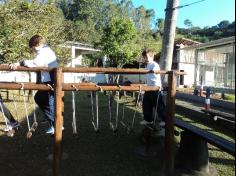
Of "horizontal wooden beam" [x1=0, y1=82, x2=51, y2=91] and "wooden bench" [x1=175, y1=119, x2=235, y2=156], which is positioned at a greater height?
"horizontal wooden beam" [x1=0, y1=82, x2=51, y2=91]

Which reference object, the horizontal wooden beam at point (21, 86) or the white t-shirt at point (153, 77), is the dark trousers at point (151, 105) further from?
the horizontal wooden beam at point (21, 86)

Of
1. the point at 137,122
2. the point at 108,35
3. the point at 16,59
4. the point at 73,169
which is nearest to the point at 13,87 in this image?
the point at 73,169

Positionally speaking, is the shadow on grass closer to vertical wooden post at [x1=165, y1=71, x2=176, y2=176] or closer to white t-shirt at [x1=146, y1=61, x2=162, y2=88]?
vertical wooden post at [x1=165, y1=71, x2=176, y2=176]

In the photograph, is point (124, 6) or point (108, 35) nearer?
point (108, 35)

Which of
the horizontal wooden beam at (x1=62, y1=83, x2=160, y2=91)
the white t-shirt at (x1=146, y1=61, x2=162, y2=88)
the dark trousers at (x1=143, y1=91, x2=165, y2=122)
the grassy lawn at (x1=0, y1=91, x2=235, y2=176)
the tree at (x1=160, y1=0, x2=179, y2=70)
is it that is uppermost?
the tree at (x1=160, y1=0, x2=179, y2=70)

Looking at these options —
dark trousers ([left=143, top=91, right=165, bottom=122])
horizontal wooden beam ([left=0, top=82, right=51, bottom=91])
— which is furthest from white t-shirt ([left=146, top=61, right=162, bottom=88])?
horizontal wooden beam ([left=0, top=82, right=51, bottom=91])

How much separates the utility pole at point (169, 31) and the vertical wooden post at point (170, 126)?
2.21 m

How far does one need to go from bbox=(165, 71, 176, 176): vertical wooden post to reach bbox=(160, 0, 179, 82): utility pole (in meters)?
2.21

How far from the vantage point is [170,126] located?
18.8ft

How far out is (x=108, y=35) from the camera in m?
34.6

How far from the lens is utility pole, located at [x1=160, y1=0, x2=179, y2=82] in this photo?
7660mm

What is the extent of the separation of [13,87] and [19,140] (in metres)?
2.73

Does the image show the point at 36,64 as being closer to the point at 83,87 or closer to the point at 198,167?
the point at 83,87

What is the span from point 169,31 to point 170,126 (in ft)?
8.62
